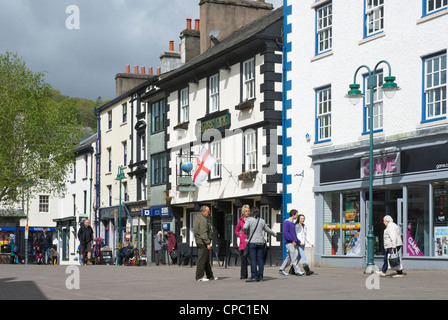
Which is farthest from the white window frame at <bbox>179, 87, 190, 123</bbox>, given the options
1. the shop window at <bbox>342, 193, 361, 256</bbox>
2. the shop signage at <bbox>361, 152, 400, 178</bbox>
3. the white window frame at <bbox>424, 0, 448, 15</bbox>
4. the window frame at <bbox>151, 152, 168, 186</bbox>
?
the white window frame at <bbox>424, 0, 448, 15</bbox>

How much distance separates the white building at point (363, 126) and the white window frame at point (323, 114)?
0.12 feet

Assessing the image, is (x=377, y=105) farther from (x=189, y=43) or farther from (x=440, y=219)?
(x=189, y=43)

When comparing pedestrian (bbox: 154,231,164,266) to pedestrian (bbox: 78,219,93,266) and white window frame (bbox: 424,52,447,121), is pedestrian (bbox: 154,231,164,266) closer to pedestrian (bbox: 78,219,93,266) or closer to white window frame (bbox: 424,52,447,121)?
pedestrian (bbox: 78,219,93,266)

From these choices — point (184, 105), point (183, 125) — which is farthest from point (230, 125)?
point (184, 105)

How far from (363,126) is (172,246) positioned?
15726mm

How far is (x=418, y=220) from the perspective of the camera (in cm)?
2333

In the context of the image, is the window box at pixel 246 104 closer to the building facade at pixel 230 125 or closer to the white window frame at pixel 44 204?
the building facade at pixel 230 125

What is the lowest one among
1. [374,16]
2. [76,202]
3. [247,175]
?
[76,202]

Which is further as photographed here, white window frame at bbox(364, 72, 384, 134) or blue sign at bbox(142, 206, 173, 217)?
blue sign at bbox(142, 206, 173, 217)

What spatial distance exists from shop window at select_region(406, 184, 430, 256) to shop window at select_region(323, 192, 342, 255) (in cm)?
369

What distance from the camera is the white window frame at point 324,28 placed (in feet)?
90.3

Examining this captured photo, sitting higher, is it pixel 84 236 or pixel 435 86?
pixel 435 86

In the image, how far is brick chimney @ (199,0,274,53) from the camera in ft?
131

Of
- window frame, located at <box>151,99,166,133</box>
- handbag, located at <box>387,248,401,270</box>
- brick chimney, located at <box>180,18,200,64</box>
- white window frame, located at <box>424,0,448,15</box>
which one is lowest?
handbag, located at <box>387,248,401,270</box>
